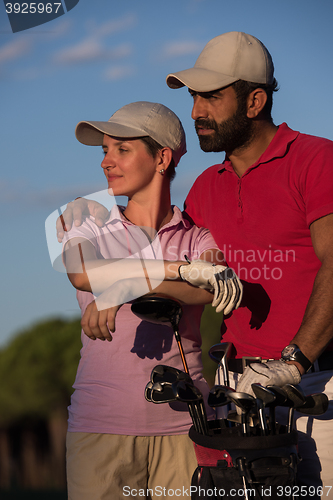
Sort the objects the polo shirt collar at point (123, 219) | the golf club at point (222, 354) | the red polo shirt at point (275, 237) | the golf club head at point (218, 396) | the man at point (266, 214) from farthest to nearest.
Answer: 1. the polo shirt collar at point (123, 219)
2. the red polo shirt at point (275, 237)
3. the man at point (266, 214)
4. the golf club at point (222, 354)
5. the golf club head at point (218, 396)

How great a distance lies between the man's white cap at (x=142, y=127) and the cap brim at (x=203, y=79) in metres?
0.16

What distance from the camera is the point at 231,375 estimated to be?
250 centimetres

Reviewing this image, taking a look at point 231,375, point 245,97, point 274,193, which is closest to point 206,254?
point 274,193

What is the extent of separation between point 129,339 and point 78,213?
1.90 feet

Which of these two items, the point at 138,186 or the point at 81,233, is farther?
the point at 138,186

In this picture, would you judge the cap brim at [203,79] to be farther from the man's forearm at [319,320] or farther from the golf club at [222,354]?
the golf club at [222,354]

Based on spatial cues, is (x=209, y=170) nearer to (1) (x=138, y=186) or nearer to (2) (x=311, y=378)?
(1) (x=138, y=186)

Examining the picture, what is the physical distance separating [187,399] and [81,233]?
35.4 inches

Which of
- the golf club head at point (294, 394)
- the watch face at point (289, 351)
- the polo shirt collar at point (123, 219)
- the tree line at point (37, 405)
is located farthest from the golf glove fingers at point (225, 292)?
the tree line at point (37, 405)

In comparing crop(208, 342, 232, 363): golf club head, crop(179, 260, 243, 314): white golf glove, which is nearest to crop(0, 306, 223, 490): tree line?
crop(208, 342, 232, 363): golf club head

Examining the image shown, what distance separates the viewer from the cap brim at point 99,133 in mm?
2359

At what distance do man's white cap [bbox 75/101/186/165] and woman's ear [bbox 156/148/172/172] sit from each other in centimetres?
3


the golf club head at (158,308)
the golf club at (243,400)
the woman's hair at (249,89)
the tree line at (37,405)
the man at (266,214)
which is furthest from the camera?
the tree line at (37,405)

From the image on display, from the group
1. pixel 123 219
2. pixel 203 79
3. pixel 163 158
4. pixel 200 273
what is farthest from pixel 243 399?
pixel 203 79
